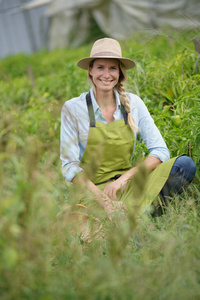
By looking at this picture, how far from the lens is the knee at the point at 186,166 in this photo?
2488 millimetres

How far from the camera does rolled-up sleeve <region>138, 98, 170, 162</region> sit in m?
2.58

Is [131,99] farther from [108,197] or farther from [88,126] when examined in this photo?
[108,197]

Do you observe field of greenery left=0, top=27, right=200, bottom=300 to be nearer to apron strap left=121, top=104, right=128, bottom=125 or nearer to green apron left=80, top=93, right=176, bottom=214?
green apron left=80, top=93, right=176, bottom=214

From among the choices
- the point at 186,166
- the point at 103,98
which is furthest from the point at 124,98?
the point at 186,166

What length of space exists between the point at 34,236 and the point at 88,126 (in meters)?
1.24

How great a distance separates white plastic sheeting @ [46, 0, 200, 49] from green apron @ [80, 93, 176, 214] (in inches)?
241

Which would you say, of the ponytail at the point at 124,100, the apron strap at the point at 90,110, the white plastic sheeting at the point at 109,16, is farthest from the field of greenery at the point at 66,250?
the white plastic sheeting at the point at 109,16

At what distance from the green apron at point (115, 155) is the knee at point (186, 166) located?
36mm

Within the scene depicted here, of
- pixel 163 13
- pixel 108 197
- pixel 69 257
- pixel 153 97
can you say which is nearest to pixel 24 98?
pixel 153 97

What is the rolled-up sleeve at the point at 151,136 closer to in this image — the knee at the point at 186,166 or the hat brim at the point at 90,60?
the knee at the point at 186,166

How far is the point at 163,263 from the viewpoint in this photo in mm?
1688

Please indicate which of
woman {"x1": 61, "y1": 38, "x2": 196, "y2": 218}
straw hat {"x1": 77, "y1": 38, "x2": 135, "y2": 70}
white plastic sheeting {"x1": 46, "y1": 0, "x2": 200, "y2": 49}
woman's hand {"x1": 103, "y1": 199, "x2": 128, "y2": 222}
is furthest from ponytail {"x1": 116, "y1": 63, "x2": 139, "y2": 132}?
white plastic sheeting {"x1": 46, "y1": 0, "x2": 200, "y2": 49}

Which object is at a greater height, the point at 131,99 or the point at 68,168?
the point at 131,99

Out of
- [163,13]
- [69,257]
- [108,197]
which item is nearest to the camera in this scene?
[69,257]
